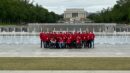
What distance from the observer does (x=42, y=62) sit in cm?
1691

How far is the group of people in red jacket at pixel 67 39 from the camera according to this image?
24.8 metres

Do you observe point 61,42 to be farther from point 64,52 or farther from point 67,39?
point 64,52

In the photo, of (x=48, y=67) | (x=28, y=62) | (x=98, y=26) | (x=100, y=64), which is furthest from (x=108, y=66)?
(x=98, y=26)

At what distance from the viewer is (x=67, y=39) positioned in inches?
976

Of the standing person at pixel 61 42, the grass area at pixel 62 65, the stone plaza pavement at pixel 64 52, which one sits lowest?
the stone plaza pavement at pixel 64 52

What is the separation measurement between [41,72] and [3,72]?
134 cm

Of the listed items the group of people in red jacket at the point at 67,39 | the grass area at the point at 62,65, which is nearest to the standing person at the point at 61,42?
the group of people in red jacket at the point at 67,39

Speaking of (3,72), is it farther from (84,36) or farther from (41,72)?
(84,36)

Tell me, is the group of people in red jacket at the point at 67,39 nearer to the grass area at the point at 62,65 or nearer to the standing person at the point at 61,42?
the standing person at the point at 61,42

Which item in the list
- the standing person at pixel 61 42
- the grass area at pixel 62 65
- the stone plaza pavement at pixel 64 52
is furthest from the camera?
the standing person at pixel 61 42

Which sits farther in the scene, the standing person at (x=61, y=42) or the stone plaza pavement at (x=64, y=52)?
the standing person at (x=61, y=42)

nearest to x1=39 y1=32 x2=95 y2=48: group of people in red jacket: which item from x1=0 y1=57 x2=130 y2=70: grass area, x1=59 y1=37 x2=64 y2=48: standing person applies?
x1=59 y1=37 x2=64 y2=48: standing person

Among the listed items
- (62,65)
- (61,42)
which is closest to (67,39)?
(61,42)

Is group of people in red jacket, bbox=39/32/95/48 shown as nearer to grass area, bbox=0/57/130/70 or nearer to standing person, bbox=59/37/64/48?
standing person, bbox=59/37/64/48
